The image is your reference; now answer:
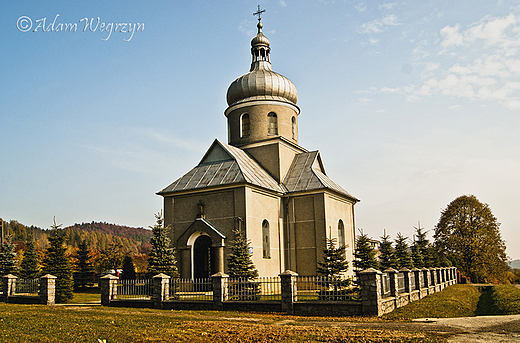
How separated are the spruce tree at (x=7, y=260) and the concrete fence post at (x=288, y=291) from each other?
22.0 meters

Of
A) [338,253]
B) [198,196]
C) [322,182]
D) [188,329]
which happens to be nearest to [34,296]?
[198,196]

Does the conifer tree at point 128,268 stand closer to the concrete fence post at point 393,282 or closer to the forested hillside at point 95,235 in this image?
the concrete fence post at point 393,282

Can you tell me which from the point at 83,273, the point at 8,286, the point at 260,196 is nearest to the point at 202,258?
the point at 260,196

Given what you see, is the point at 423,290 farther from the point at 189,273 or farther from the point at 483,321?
the point at 189,273

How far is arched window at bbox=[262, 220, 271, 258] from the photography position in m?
23.4

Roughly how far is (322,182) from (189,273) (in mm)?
8817

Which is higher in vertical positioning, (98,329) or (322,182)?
(322,182)

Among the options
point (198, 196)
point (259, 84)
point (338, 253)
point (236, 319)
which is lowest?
point (236, 319)

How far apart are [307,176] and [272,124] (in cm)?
431

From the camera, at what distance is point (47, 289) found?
726 inches

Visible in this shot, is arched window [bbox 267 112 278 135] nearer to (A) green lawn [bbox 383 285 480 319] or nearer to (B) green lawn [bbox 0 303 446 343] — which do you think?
(A) green lawn [bbox 383 285 480 319]

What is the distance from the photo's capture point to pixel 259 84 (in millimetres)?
27953

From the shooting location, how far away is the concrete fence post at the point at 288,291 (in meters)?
14.4

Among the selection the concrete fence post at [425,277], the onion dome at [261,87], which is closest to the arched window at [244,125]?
the onion dome at [261,87]
